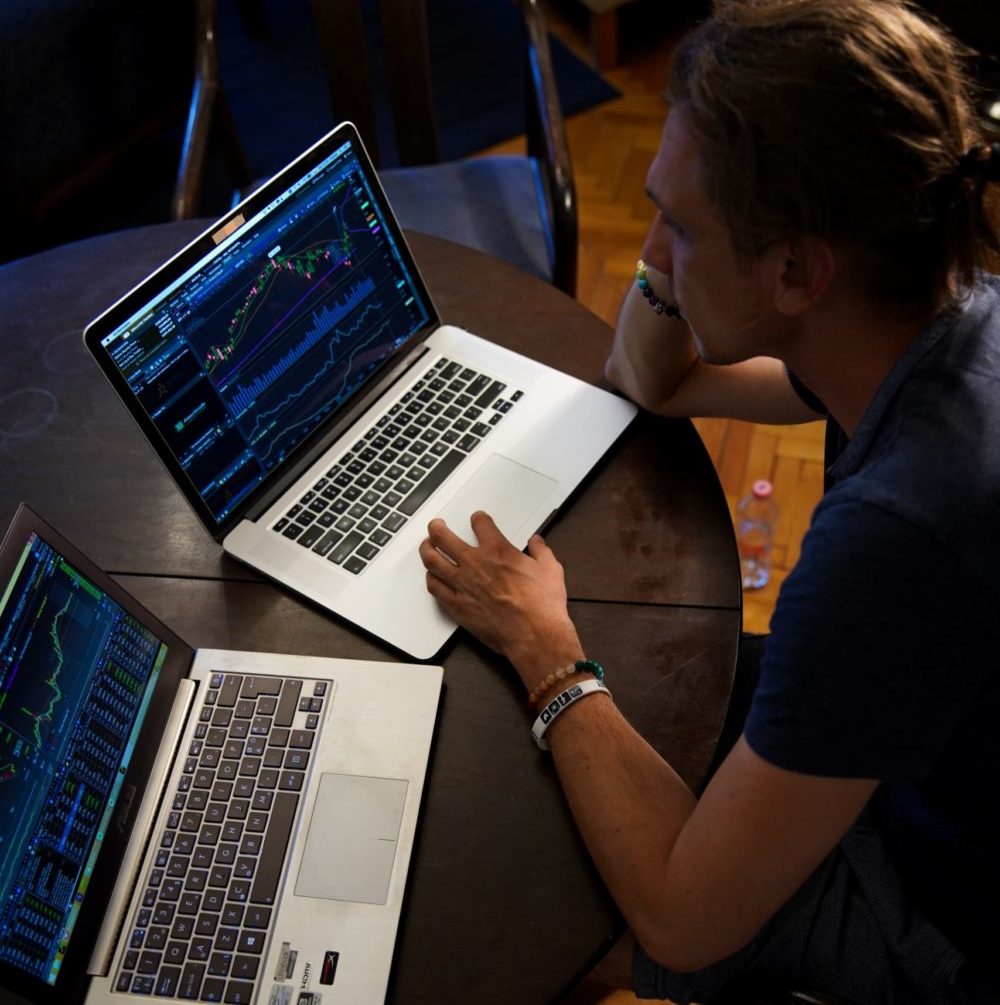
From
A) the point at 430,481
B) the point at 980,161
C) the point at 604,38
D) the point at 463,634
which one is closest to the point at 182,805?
the point at 463,634

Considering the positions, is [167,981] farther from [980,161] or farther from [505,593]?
[980,161]

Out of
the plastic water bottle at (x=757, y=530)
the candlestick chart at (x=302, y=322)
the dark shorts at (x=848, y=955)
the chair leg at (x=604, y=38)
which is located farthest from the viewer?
the chair leg at (x=604, y=38)

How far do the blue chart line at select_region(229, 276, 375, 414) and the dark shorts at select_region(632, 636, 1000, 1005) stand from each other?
2.27 ft

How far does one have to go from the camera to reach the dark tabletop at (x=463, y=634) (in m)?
0.94

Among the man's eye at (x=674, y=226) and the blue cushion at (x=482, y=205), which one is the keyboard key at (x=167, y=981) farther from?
the blue cushion at (x=482, y=205)

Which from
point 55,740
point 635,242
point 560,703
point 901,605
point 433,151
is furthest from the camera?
point 635,242

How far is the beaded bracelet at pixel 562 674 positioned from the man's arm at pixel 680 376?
37 cm

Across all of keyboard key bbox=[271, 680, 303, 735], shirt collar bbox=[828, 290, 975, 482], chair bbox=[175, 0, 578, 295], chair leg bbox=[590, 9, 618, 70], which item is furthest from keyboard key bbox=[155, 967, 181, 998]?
chair leg bbox=[590, 9, 618, 70]

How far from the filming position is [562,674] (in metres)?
1.03

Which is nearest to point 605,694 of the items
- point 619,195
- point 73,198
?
point 619,195

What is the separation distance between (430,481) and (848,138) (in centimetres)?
57

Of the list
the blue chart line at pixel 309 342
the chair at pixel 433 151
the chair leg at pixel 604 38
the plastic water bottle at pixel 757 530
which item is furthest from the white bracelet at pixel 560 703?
the chair leg at pixel 604 38

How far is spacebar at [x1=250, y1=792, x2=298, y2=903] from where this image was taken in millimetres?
947

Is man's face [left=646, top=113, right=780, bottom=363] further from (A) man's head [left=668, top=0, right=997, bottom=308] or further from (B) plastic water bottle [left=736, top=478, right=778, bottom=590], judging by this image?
(B) plastic water bottle [left=736, top=478, right=778, bottom=590]
